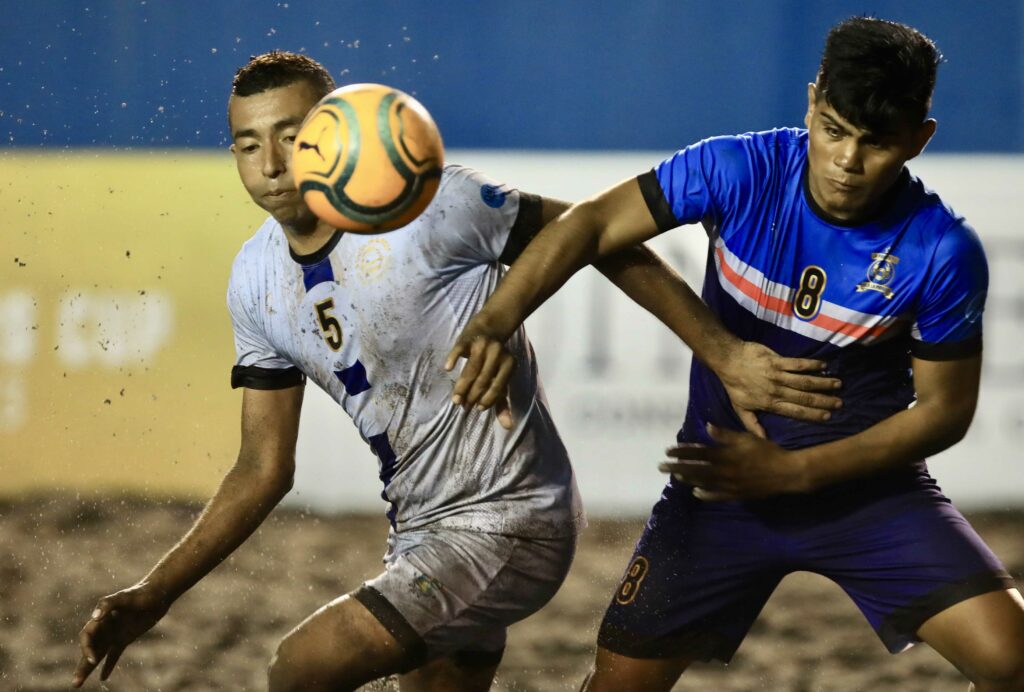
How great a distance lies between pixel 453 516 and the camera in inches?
139

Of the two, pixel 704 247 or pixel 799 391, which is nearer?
pixel 799 391

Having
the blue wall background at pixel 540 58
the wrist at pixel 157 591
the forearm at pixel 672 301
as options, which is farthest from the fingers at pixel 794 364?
the blue wall background at pixel 540 58

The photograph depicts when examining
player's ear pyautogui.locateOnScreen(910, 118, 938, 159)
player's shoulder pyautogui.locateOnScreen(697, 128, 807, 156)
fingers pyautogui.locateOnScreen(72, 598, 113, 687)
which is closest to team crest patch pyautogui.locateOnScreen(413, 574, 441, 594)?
fingers pyautogui.locateOnScreen(72, 598, 113, 687)

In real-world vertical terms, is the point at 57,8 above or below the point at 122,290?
above

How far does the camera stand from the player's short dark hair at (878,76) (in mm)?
3197

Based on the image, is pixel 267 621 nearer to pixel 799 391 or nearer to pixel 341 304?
pixel 341 304

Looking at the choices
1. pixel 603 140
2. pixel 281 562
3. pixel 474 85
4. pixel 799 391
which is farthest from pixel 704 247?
pixel 799 391

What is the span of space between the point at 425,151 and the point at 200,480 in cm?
481

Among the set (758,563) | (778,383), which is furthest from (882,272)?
(758,563)

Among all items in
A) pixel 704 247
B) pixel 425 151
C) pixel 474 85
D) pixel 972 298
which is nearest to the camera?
pixel 425 151

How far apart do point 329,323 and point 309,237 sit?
24 centimetres

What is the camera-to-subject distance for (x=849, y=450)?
347 centimetres

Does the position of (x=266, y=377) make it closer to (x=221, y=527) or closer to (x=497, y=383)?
(x=221, y=527)

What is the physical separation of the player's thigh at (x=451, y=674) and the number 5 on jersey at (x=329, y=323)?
0.99 meters
